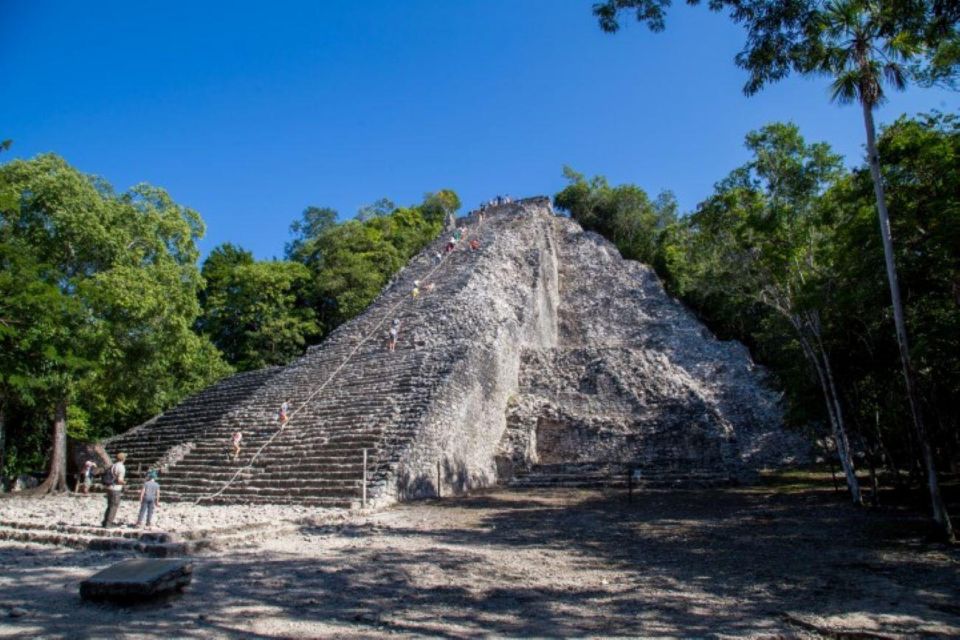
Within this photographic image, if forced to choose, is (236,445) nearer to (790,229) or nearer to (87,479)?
(87,479)

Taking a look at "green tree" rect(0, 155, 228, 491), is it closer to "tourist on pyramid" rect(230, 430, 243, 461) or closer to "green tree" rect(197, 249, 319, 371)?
"tourist on pyramid" rect(230, 430, 243, 461)

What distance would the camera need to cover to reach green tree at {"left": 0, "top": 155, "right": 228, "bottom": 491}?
14.0 m

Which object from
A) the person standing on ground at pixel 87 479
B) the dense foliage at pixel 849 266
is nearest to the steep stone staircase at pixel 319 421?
the person standing on ground at pixel 87 479

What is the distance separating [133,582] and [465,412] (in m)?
10.7

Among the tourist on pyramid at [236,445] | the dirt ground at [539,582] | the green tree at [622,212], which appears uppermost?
the green tree at [622,212]

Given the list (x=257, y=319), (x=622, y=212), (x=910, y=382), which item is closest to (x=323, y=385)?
(x=910, y=382)

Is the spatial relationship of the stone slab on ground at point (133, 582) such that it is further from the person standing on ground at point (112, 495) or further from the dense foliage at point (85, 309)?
the dense foliage at point (85, 309)

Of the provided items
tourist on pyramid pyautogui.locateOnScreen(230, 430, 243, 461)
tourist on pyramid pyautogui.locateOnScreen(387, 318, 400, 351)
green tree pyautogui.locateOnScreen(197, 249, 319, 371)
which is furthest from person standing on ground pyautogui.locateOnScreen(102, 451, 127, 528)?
green tree pyautogui.locateOnScreen(197, 249, 319, 371)

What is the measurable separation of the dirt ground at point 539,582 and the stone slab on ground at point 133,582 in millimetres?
103

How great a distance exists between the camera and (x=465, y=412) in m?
15.4

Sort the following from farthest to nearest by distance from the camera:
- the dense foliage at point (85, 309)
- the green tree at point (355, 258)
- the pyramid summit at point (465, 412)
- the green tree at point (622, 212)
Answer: the green tree at point (622, 212) → the green tree at point (355, 258) → the pyramid summit at point (465, 412) → the dense foliage at point (85, 309)

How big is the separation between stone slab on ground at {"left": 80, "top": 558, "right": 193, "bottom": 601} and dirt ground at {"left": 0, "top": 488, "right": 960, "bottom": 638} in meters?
0.10

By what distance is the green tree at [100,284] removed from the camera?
46.0 ft

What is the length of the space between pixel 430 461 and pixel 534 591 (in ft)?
25.9
